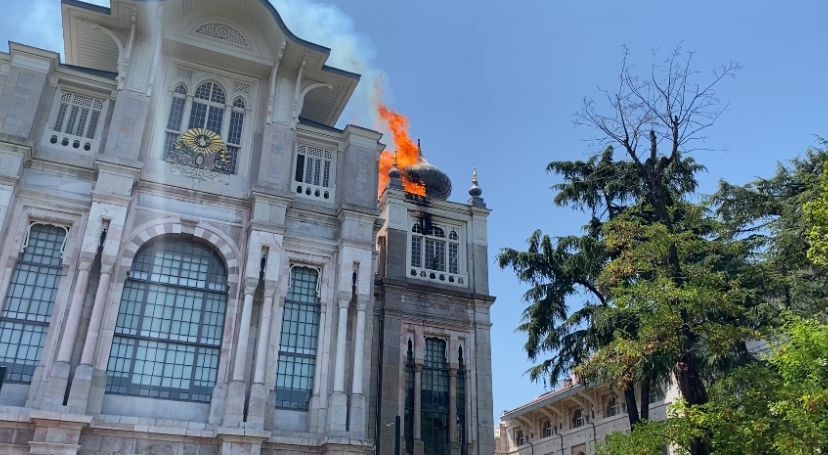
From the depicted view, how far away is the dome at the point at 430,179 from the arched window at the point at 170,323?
13.5m

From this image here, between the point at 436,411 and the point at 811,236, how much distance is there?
15.9 m

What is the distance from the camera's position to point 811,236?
49.2ft

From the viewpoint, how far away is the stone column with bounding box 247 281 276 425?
20.8m

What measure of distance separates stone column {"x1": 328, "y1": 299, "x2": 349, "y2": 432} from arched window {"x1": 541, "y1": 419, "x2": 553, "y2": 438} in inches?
1089

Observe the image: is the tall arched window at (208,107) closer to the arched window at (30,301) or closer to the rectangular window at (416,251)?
the arched window at (30,301)

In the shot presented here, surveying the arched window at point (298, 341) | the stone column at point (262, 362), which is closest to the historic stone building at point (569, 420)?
the arched window at point (298, 341)

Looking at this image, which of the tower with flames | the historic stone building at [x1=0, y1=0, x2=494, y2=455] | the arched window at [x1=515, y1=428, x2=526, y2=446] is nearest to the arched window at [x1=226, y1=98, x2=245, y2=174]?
the historic stone building at [x1=0, y1=0, x2=494, y2=455]

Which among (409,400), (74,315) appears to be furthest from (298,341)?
(74,315)

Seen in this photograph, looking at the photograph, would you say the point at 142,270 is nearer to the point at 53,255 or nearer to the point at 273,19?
the point at 53,255

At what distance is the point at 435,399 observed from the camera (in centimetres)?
2725

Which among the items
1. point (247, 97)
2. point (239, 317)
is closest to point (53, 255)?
point (239, 317)

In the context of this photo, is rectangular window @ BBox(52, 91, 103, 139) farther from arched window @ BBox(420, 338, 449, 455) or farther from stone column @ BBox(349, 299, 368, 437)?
arched window @ BBox(420, 338, 449, 455)

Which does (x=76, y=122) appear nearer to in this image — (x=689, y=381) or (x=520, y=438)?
(x=689, y=381)

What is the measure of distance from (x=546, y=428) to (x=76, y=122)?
35.5m
